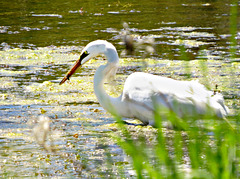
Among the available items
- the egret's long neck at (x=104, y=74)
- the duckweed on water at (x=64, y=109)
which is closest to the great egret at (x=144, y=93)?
the egret's long neck at (x=104, y=74)

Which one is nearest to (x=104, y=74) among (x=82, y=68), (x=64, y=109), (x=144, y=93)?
(x=144, y=93)

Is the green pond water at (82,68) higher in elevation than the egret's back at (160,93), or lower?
lower

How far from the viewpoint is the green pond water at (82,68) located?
12.7ft

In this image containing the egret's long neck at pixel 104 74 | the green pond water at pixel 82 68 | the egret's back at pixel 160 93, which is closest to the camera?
the green pond water at pixel 82 68

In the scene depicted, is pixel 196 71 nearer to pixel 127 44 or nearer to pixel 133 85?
pixel 133 85

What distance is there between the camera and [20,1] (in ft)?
49.1

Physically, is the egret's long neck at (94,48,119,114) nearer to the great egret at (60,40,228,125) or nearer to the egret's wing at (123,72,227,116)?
the great egret at (60,40,228,125)

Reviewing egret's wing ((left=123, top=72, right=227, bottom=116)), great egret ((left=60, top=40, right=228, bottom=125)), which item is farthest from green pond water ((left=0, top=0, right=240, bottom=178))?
egret's wing ((left=123, top=72, right=227, bottom=116))

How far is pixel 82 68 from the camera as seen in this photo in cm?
760

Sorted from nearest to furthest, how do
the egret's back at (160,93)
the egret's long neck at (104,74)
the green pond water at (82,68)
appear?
the green pond water at (82,68) → the egret's back at (160,93) → the egret's long neck at (104,74)

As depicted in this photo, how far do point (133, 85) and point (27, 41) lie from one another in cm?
505

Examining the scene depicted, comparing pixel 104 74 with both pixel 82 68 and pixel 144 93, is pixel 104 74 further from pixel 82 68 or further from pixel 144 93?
pixel 82 68

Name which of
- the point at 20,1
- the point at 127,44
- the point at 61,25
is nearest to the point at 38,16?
the point at 61,25

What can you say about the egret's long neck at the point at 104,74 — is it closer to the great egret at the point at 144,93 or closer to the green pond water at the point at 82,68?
the great egret at the point at 144,93
